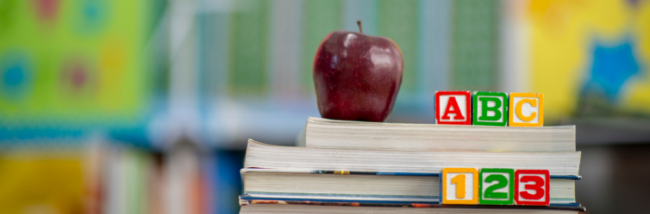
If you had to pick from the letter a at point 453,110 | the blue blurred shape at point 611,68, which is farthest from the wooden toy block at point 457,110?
the blue blurred shape at point 611,68

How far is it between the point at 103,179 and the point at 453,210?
157 centimetres

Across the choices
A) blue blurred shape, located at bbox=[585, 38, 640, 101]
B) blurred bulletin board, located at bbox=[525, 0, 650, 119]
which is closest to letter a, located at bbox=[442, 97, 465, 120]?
blurred bulletin board, located at bbox=[525, 0, 650, 119]

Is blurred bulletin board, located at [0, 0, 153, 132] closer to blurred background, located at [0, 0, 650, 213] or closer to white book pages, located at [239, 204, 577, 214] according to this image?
blurred background, located at [0, 0, 650, 213]

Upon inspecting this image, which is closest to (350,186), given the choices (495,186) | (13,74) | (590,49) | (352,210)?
(352,210)

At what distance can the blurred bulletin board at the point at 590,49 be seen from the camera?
2164 mm

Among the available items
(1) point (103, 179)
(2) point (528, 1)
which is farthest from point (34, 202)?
(2) point (528, 1)

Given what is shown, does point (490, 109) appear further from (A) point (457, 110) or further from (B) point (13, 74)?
(B) point (13, 74)

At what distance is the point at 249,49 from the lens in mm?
2252

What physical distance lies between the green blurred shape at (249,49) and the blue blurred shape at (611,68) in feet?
4.91

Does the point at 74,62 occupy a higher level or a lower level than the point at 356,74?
higher

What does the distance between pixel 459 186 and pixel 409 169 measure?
4cm

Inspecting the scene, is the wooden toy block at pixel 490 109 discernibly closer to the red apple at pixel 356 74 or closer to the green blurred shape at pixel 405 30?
the red apple at pixel 356 74

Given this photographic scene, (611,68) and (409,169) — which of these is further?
(611,68)

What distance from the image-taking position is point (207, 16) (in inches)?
87.8
